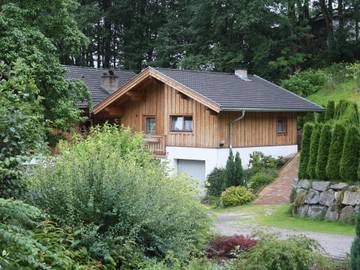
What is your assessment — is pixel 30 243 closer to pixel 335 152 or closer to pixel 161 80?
pixel 335 152

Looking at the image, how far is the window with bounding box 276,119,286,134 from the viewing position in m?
29.5

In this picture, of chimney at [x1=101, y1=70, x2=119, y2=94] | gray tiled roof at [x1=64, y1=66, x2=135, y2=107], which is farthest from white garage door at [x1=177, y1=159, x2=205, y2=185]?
chimney at [x1=101, y1=70, x2=119, y2=94]

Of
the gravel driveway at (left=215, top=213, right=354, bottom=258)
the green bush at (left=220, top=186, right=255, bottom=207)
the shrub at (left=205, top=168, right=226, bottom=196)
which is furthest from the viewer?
the shrub at (left=205, top=168, right=226, bottom=196)

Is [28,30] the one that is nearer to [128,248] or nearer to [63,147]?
[63,147]

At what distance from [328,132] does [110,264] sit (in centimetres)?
1121

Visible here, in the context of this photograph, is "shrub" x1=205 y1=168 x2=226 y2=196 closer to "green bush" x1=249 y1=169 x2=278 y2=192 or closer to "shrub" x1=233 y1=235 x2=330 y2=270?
"green bush" x1=249 y1=169 x2=278 y2=192

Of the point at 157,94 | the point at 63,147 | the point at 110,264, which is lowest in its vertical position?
the point at 110,264

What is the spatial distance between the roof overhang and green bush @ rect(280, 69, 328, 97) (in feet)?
39.0

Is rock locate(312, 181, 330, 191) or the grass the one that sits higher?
rock locate(312, 181, 330, 191)

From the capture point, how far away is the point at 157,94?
28453mm

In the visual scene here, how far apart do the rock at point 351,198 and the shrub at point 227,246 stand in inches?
240

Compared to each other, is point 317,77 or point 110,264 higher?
point 317,77

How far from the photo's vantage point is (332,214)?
1697 centimetres

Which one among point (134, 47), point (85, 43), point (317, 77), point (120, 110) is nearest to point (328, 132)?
point (85, 43)
